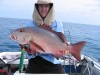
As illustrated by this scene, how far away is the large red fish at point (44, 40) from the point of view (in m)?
4.24

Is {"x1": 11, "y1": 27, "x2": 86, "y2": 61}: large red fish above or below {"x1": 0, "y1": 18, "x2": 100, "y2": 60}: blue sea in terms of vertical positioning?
above

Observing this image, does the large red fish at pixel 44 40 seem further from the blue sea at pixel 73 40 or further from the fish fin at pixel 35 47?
the blue sea at pixel 73 40

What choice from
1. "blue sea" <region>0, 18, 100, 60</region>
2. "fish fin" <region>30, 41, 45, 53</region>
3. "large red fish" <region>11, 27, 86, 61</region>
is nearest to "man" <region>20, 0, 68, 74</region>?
"large red fish" <region>11, 27, 86, 61</region>

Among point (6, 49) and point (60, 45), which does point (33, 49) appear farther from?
point (6, 49)

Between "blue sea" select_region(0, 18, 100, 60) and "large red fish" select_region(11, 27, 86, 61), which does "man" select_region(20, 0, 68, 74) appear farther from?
"blue sea" select_region(0, 18, 100, 60)

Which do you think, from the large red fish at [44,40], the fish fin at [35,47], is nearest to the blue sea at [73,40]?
the large red fish at [44,40]

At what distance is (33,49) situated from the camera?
14.2 ft

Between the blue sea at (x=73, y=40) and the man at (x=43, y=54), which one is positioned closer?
the man at (x=43, y=54)

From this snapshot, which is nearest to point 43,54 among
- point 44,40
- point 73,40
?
point 44,40

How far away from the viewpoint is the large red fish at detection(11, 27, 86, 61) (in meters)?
4.24

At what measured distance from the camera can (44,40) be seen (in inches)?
169

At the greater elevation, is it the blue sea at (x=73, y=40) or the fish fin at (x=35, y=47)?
the fish fin at (x=35, y=47)

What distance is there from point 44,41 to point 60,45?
27 centimetres

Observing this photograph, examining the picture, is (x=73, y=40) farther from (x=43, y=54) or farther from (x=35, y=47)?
(x=35, y=47)
